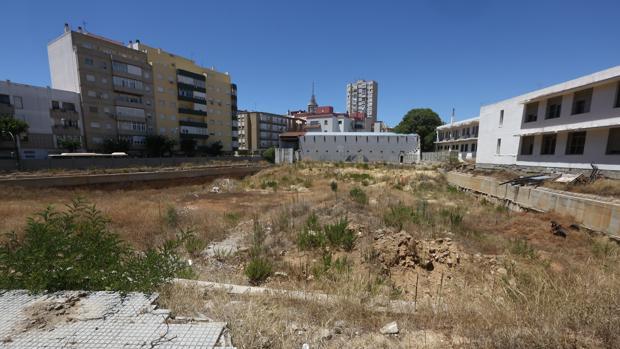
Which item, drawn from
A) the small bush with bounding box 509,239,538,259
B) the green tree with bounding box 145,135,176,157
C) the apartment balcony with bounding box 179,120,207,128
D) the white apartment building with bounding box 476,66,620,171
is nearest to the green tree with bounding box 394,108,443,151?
the white apartment building with bounding box 476,66,620,171

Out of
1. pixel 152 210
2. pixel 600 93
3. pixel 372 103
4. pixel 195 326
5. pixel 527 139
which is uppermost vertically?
pixel 372 103

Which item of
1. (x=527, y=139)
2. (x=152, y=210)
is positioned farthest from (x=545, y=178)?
(x=152, y=210)

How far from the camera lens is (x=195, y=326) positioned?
2.44 metres

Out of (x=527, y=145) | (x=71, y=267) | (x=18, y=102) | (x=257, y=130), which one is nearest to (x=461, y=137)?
(x=527, y=145)

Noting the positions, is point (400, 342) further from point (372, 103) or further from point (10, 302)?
point (372, 103)

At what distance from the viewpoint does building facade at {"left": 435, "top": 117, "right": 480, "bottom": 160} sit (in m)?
37.3

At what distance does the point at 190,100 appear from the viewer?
51969 mm

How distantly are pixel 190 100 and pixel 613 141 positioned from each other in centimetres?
5786

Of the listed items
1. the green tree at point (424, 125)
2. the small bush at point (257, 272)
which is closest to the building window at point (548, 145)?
the small bush at point (257, 272)

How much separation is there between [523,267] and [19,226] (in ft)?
51.5

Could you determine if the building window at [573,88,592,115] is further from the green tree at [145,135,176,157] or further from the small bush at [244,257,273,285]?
the green tree at [145,135,176,157]

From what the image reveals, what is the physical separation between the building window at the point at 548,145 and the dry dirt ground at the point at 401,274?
9.98 meters

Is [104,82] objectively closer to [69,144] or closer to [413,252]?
[69,144]

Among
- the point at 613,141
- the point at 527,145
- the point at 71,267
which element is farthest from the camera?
the point at 527,145
